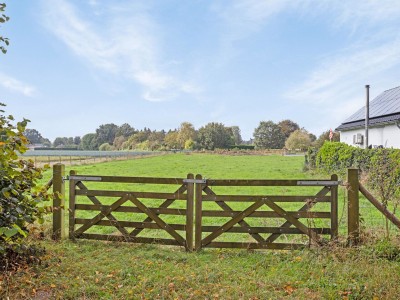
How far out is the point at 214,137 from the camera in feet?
250

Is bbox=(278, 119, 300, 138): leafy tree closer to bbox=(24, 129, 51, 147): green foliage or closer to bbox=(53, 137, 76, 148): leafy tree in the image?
bbox=(24, 129, 51, 147): green foliage

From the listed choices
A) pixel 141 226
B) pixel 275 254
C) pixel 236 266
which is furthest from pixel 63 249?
pixel 275 254

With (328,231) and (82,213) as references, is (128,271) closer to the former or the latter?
(328,231)

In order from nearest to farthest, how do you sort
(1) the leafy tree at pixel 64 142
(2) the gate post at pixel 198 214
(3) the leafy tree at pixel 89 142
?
1. (2) the gate post at pixel 198 214
2. (3) the leafy tree at pixel 89 142
3. (1) the leafy tree at pixel 64 142

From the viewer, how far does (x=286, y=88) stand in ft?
77.5

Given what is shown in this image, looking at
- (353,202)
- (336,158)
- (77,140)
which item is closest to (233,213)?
(353,202)

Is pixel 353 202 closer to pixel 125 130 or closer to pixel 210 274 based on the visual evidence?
pixel 210 274

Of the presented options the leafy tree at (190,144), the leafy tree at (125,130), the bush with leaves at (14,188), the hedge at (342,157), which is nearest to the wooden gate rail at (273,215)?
the bush with leaves at (14,188)

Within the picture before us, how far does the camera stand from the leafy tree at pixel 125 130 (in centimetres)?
10835

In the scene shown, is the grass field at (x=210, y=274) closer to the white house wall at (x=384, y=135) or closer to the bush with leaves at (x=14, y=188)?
the bush with leaves at (x=14, y=188)

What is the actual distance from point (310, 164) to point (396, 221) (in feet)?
63.2

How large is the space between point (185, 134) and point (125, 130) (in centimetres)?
3537

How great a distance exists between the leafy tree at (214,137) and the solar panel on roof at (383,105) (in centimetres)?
5144

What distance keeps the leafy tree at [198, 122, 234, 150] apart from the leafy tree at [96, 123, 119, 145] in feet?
141
